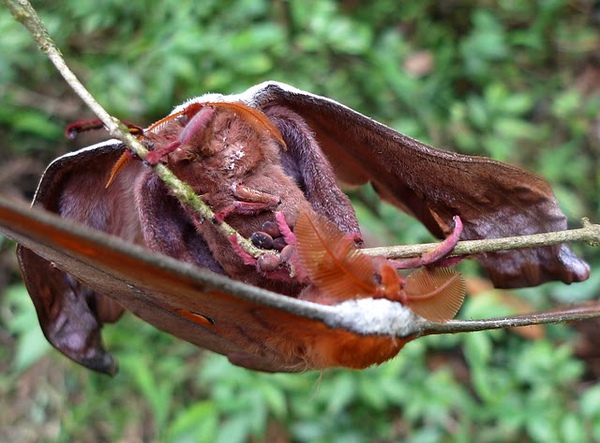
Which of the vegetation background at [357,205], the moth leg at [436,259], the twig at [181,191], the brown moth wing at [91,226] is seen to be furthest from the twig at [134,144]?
the vegetation background at [357,205]

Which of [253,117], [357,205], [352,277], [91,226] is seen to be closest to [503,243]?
[352,277]

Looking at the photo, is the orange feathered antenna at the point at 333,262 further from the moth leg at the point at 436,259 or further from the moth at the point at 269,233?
the moth leg at the point at 436,259

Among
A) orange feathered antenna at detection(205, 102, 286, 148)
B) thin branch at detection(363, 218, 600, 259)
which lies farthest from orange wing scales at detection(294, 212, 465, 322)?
orange feathered antenna at detection(205, 102, 286, 148)

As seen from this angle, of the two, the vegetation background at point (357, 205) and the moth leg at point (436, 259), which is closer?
the moth leg at point (436, 259)

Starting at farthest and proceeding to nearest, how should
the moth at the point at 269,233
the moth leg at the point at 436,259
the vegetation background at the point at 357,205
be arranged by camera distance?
1. the vegetation background at the point at 357,205
2. the moth leg at the point at 436,259
3. the moth at the point at 269,233

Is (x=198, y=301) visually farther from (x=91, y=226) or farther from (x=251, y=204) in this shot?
(x=91, y=226)

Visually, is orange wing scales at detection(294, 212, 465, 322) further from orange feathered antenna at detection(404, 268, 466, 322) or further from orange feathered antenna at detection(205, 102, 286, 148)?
orange feathered antenna at detection(205, 102, 286, 148)

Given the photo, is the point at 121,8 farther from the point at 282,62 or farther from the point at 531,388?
the point at 531,388
